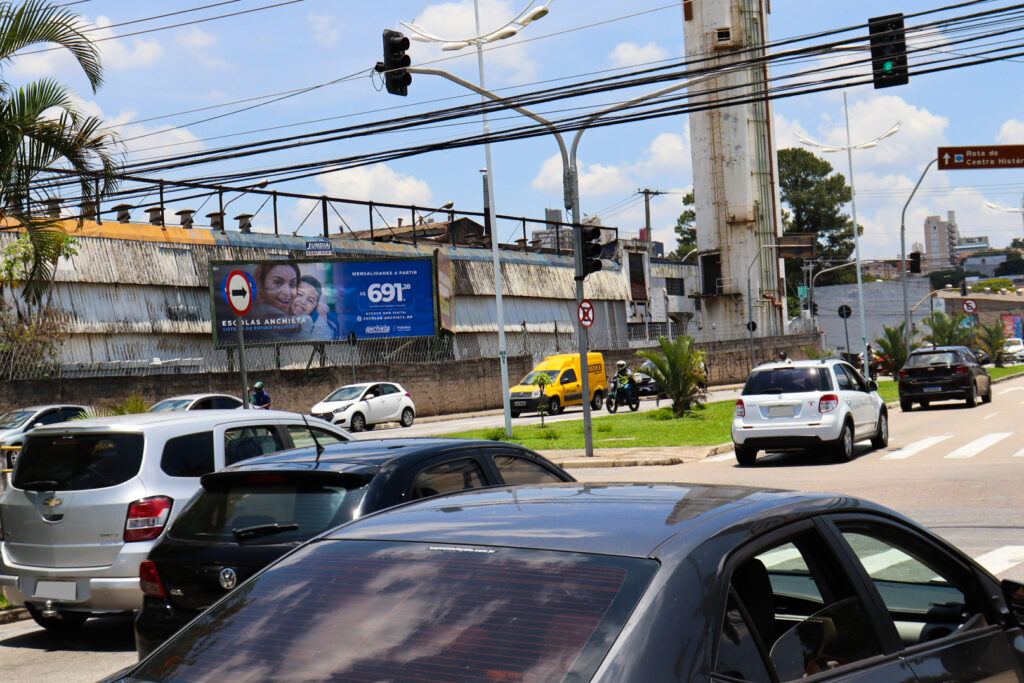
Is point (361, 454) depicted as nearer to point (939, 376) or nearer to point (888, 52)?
point (888, 52)

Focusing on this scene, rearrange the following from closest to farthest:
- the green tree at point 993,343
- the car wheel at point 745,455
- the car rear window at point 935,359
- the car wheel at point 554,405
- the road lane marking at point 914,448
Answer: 1. the car wheel at point 745,455
2. the road lane marking at point 914,448
3. the car rear window at point 935,359
4. the car wheel at point 554,405
5. the green tree at point 993,343

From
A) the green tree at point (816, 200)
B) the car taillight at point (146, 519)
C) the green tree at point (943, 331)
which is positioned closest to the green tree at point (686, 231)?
the green tree at point (816, 200)

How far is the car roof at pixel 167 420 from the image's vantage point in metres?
8.01

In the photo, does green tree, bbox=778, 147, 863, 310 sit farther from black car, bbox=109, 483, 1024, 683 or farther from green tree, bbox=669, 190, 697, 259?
black car, bbox=109, 483, 1024, 683

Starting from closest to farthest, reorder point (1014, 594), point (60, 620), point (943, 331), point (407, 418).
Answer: point (1014, 594) < point (60, 620) < point (407, 418) < point (943, 331)

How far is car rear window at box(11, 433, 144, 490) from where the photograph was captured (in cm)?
784

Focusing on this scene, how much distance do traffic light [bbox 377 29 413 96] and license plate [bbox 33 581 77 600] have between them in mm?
12085

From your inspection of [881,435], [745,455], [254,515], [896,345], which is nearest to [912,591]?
[254,515]

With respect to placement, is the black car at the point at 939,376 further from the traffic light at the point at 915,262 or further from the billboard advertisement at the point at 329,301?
the billboard advertisement at the point at 329,301

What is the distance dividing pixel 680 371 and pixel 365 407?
33.7ft

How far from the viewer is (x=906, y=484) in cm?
1491

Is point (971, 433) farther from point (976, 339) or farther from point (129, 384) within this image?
point (976, 339)

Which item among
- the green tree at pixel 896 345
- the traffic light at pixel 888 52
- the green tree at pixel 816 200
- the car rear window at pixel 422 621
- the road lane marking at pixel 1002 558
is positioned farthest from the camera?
the green tree at pixel 816 200

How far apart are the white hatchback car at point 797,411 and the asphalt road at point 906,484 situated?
0.41 metres
